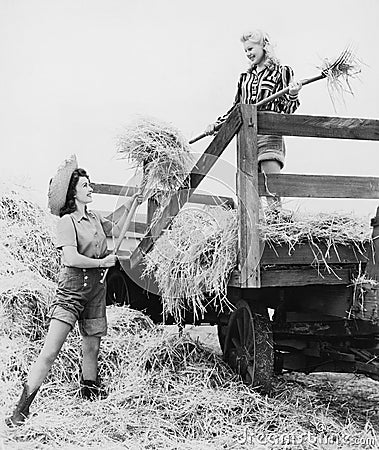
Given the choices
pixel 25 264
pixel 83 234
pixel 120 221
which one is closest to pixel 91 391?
pixel 83 234

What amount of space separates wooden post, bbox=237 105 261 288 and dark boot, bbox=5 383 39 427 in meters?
1.50

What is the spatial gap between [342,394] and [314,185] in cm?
241

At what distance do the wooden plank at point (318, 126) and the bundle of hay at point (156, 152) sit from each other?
3.05 ft

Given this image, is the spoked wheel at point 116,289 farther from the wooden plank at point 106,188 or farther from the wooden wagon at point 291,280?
the wooden wagon at point 291,280

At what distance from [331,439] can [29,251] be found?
3.41 m

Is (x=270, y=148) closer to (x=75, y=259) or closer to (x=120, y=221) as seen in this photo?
(x=120, y=221)

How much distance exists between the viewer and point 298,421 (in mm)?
4145

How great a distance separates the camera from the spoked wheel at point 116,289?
6.86 m

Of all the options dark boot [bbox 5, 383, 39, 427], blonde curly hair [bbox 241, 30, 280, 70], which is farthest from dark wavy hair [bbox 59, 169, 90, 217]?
blonde curly hair [bbox 241, 30, 280, 70]

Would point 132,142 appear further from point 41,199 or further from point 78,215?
point 41,199

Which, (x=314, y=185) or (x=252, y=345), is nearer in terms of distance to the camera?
(x=314, y=185)

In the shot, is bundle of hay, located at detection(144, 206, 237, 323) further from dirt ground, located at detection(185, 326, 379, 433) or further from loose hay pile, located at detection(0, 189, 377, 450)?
dirt ground, located at detection(185, 326, 379, 433)

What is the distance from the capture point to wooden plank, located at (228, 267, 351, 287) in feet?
12.5

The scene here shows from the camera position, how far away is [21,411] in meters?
3.90
